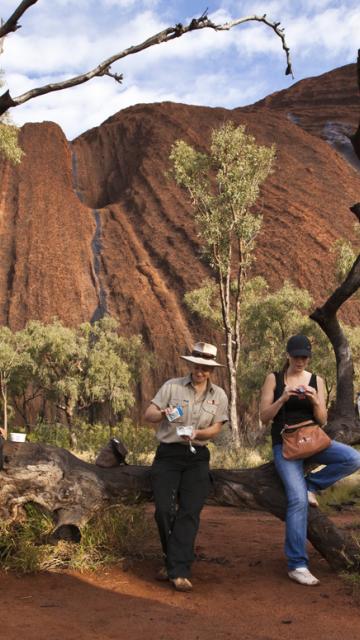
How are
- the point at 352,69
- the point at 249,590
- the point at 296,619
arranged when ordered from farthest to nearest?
the point at 352,69
the point at 249,590
the point at 296,619

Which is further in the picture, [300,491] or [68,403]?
[68,403]

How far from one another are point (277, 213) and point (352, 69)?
3600cm

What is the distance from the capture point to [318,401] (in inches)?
206

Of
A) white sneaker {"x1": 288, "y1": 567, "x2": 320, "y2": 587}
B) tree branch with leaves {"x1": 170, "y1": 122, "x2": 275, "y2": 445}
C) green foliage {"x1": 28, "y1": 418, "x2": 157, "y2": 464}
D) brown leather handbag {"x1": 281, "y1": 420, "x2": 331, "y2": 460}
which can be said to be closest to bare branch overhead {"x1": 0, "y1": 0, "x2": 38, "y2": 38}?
brown leather handbag {"x1": 281, "y1": 420, "x2": 331, "y2": 460}

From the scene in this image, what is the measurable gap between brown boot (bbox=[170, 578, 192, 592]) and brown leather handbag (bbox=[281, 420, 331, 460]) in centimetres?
121

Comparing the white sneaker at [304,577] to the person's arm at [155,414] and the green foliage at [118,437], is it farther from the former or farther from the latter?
the green foliage at [118,437]

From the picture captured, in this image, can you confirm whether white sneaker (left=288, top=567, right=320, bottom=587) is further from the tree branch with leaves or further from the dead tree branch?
the tree branch with leaves

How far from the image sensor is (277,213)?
2018 inches

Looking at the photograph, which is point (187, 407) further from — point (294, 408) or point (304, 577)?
point (304, 577)

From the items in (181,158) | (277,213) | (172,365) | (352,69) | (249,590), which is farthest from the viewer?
(352,69)

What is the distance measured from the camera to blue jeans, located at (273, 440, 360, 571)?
5.14m

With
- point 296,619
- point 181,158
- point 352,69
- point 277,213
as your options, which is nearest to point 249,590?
point 296,619

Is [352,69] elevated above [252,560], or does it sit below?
above

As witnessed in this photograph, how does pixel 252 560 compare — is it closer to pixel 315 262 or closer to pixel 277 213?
pixel 315 262
